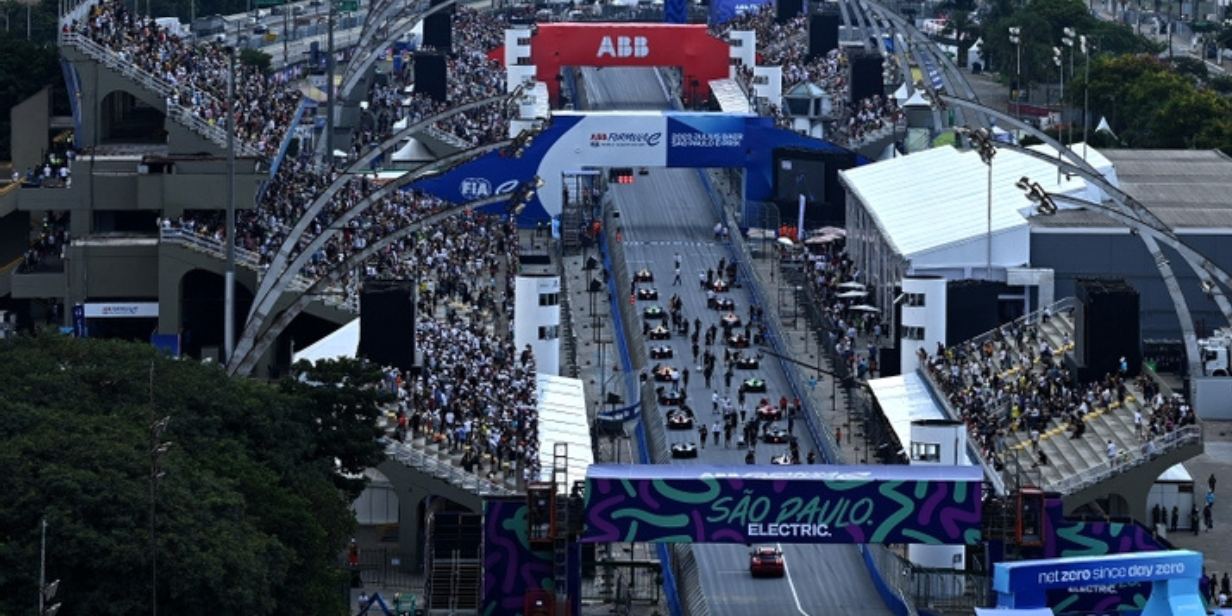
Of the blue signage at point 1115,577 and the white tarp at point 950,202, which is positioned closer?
the blue signage at point 1115,577

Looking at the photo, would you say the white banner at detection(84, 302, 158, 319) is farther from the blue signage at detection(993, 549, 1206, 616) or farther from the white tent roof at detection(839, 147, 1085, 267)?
the blue signage at detection(993, 549, 1206, 616)

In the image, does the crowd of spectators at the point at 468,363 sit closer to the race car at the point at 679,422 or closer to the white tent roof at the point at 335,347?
the white tent roof at the point at 335,347

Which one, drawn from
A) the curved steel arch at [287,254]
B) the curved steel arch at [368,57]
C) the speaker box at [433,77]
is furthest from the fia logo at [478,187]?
the curved steel arch at [287,254]

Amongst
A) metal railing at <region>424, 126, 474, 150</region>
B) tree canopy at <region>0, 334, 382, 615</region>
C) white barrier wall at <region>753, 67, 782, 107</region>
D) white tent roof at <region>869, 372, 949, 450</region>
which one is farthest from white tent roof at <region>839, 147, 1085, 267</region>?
tree canopy at <region>0, 334, 382, 615</region>

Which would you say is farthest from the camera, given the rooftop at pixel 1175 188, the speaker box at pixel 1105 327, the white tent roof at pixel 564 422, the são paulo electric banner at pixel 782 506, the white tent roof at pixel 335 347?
the rooftop at pixel 1175 188

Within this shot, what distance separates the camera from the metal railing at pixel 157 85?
132m

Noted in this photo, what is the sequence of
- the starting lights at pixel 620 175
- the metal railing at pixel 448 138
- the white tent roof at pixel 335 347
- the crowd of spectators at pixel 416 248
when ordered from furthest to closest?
the metal railing at pixel 448 138 → the starting lights at pixel 620 175 → the white tent roof at pixel 335 347 → the crowd of spectators at pixel 416 248

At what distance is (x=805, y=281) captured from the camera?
14362 cm

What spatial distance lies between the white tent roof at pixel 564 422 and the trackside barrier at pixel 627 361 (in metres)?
2.45

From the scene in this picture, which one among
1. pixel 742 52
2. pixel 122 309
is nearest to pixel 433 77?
pixel 742 52

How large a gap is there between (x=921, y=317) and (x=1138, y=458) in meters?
23.1

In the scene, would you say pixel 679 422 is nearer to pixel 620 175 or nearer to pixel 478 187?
pixel 478 187

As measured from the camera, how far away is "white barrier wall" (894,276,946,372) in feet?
395

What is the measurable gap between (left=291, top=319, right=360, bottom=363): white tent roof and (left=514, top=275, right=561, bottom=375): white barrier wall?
6.75 metres
